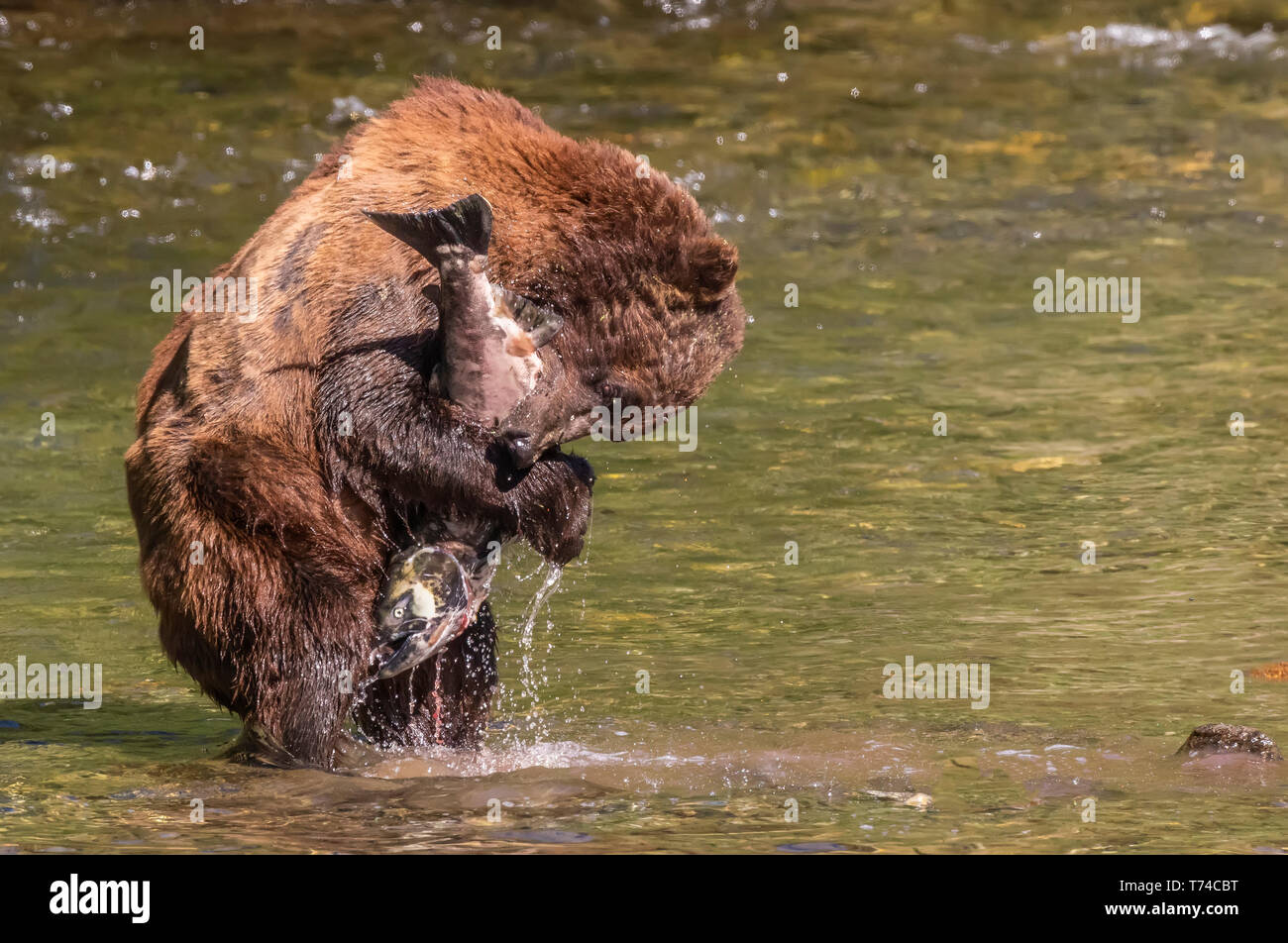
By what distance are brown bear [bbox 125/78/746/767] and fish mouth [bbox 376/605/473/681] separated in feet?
0.33

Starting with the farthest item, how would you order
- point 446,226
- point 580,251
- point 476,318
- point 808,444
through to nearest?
1. point 808,444
2. point 580,251
3. point 476,318
4. point 446,226

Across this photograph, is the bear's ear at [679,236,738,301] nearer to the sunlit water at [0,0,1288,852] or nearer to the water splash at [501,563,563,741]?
the water splash at [501,563,563,741]

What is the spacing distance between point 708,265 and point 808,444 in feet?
15.0

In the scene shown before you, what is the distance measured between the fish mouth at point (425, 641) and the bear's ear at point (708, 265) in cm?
133

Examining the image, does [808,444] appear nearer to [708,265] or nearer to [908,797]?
[708,265]

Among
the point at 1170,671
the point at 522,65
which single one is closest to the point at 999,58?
the point at 522,65

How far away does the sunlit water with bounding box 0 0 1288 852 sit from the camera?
6430mm

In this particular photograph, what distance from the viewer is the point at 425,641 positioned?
6.46 meters

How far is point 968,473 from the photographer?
10.6 m

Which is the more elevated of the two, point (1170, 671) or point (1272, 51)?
point (1272, 51)

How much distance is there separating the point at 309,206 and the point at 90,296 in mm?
8152

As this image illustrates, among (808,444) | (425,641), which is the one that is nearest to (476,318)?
(425,641)

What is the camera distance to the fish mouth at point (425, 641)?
641cm

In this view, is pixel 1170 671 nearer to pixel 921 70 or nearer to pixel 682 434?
pixel 682 434
